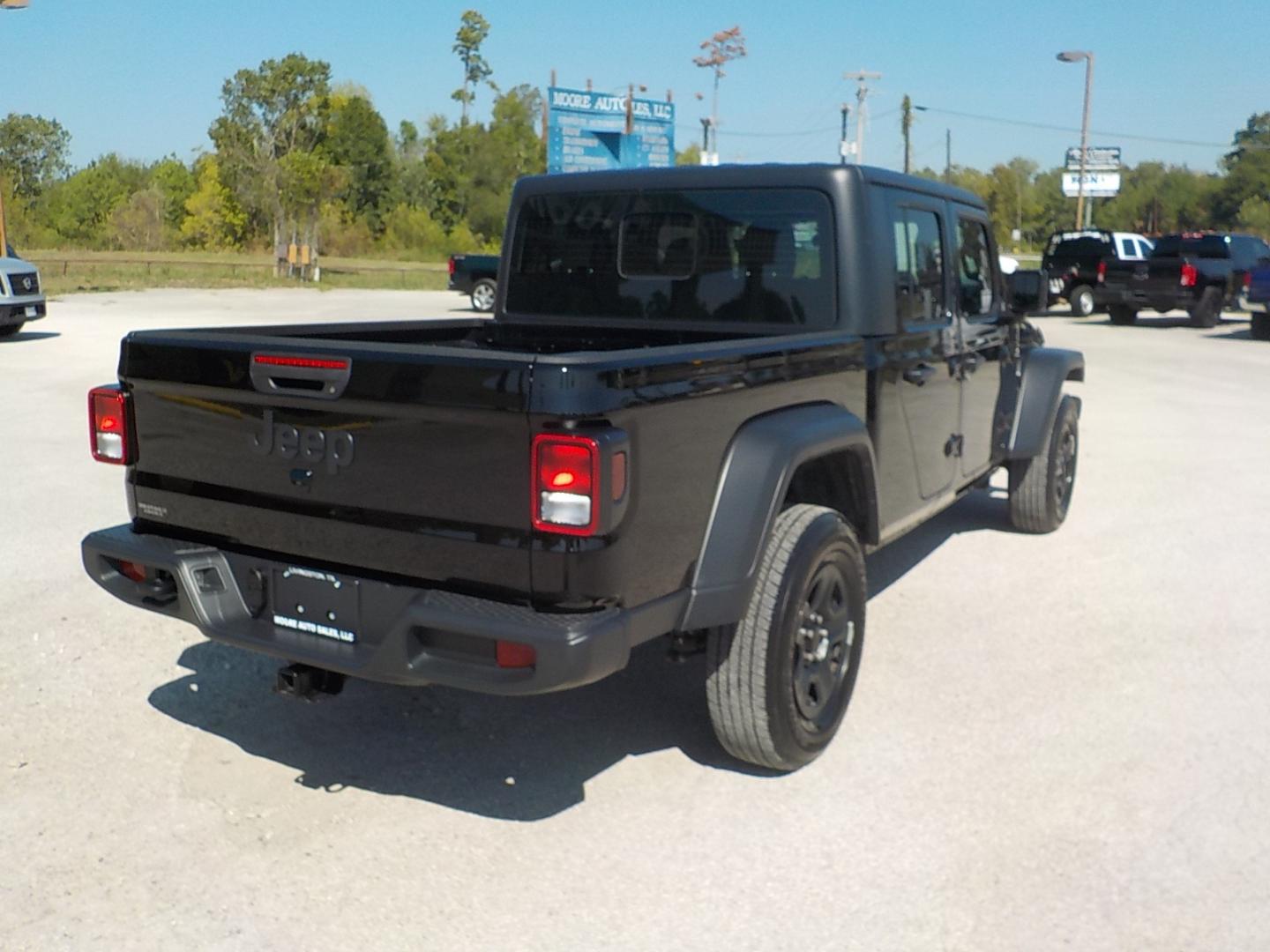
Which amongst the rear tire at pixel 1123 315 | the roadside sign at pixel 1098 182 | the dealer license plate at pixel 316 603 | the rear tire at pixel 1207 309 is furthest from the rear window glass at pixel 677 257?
the roadside sign at pixel 1098 182

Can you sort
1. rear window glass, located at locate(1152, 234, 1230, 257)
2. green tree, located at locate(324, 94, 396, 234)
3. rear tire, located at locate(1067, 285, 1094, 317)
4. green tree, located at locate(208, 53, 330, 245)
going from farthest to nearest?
green tree, located at locate(324, 94, 396, 234)
green tree, located at locate(208, 53, 330, 245)
rear tire, located at locate(1067, 285, 1094, 317)
rear window glass, located at locate(1152, 234, 1230, 257)

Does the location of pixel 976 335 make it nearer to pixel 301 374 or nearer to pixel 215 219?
pixel 301 374

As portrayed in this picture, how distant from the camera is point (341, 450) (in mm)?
3514

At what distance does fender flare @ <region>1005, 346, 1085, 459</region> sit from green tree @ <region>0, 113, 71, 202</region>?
10112 cm

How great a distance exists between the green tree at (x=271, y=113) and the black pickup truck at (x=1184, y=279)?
47.9m

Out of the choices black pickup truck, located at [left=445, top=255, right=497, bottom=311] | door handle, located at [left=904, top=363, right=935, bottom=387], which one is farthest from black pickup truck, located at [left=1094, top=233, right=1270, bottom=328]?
door handle, located at [left=904, top=363, right=935, bottom=387]

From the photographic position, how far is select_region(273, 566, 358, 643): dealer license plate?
3.53 metres

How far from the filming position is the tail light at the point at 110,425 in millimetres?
4074

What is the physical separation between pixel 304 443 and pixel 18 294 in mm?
17466

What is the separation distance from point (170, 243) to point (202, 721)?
82.3 meters

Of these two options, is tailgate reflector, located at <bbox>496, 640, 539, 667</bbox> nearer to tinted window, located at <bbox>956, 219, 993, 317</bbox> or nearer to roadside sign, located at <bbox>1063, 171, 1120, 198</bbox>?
tinted window, located at <bbox>956, 219, 993, 317</bbox>

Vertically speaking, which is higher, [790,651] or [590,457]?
[590,457]

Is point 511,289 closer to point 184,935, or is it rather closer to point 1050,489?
point 184,935

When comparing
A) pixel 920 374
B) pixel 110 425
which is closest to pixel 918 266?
pixel 920 374
